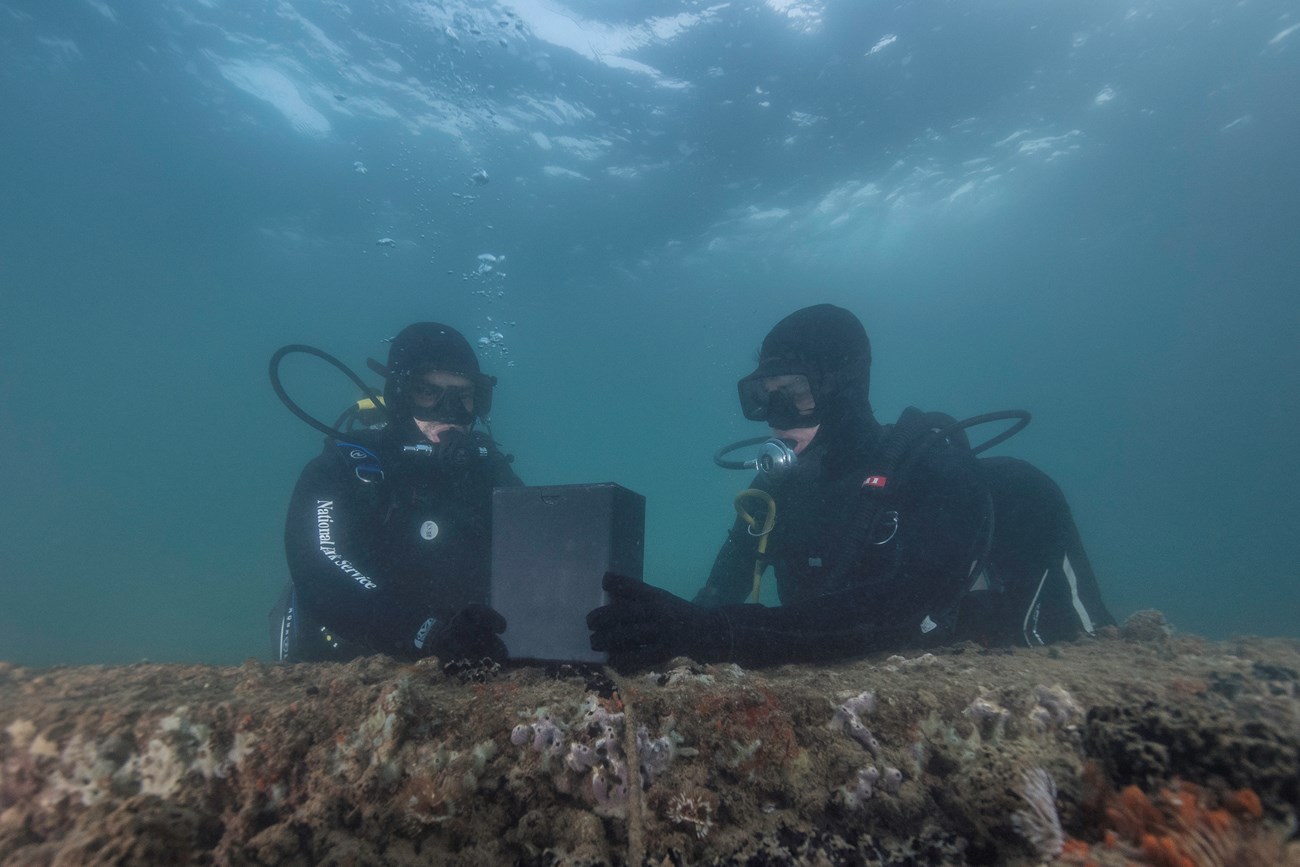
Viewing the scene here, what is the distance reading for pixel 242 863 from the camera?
3.58ft

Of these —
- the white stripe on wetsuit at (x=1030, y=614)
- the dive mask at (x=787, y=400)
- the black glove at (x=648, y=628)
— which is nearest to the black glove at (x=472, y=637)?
the black glove at (x=648, y=628)

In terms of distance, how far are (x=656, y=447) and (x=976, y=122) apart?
2807 inches

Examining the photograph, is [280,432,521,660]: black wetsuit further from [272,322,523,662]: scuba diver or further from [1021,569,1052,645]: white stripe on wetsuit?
[1021,569,1052,645]: white stripe on wetsuit

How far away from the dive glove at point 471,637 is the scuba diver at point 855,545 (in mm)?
543

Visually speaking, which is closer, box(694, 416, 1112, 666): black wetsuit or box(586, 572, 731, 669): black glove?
box(586, 572, 731, 669): black glove

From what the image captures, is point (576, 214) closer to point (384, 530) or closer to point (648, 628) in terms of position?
point (384, 530)

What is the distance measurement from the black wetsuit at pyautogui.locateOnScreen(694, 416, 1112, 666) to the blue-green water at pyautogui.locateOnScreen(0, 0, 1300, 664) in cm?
1685

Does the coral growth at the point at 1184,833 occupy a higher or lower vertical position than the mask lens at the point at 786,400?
lower

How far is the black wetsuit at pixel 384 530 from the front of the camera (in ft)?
12.6

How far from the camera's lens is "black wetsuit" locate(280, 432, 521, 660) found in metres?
3.84

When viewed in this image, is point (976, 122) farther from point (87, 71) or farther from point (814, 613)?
point (87, 71)

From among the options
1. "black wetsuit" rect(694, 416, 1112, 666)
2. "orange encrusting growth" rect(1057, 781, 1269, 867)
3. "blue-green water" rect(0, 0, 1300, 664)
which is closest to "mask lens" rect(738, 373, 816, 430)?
"black wetsuit" rect(694, 416, 1112, 666)

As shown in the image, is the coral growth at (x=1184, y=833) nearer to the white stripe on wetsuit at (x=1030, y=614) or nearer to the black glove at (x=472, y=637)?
the black glove at (x=472, y=637)

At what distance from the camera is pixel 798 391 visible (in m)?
4.67
